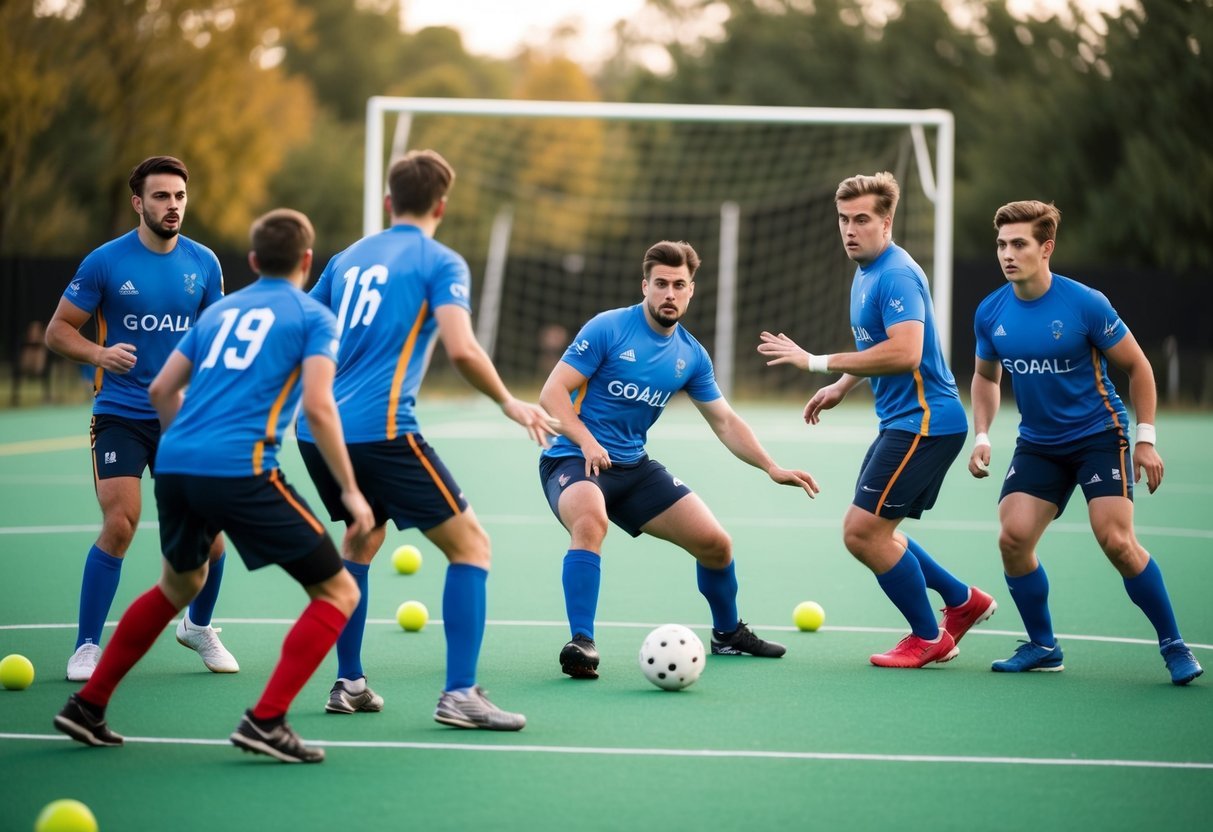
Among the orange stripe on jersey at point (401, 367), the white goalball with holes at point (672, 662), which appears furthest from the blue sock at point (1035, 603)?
the orange stripe on jersey at point (401, 367)

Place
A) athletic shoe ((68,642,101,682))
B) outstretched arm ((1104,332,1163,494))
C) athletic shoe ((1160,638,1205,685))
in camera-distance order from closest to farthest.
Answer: athletic shoe ((68,642,101,682)) → athletic shoe ((1160,638,1205,685)) → outstretched arm ((1104,332,1163,494))

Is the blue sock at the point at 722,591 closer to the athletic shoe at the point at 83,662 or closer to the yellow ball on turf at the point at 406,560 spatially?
the athletic shoe at the point at 83,662

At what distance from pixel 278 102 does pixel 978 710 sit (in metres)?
40.3

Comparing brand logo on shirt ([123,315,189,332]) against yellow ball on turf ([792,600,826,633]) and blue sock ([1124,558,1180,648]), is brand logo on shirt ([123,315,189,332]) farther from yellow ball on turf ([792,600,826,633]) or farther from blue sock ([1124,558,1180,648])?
blue sock ([1124,558,1180,648])

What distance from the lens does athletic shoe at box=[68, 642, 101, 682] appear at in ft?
21.2

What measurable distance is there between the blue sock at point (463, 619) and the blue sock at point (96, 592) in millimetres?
1829

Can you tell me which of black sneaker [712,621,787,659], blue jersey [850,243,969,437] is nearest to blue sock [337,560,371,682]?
black sneaker [712,621,787,659]

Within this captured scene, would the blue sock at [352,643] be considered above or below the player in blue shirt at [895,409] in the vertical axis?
below

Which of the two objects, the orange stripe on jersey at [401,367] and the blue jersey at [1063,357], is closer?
the orange stripe on jersey at [401,367]

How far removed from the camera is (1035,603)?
6.97 m

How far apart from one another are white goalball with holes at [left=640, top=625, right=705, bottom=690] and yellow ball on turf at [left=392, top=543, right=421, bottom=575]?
11.9ft

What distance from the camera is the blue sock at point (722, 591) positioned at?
7246 mm

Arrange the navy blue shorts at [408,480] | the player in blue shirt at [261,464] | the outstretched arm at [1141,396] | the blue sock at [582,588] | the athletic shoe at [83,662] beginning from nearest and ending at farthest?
the player in blue shirt at [261,464] → the navy blue shorts at [408,480] → the athletic shoe at [83,662] → the outstretched arm at [1141,396] → the blue sock at [582,588]

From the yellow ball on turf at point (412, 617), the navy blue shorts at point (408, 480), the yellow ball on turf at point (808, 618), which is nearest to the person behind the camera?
the navy blue shorts at point (408, 480)
